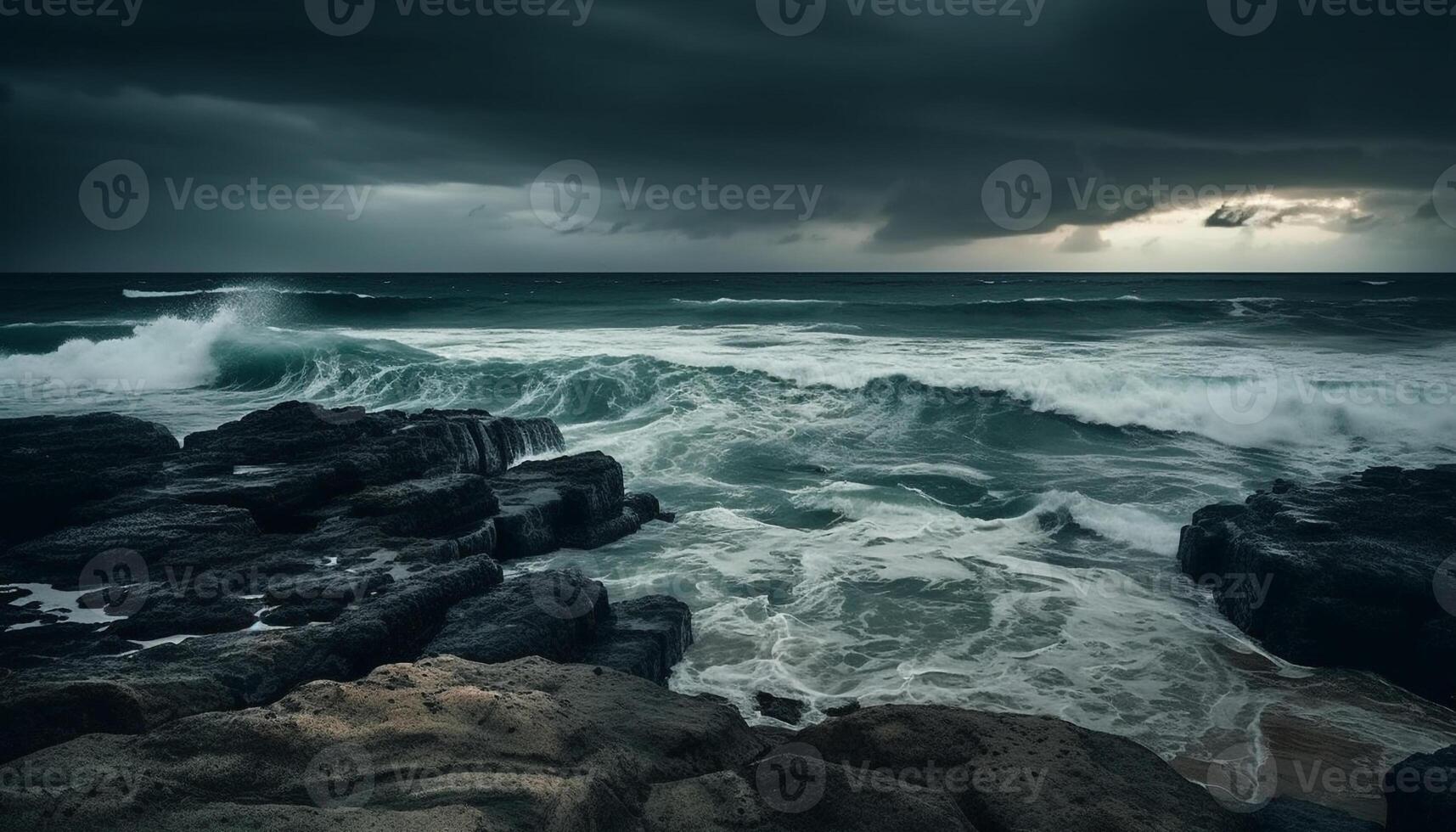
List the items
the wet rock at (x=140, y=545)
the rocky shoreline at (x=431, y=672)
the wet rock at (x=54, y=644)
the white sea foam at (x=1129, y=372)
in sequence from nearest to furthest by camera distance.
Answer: the rocky shoreline at (x=431, y=672)
the wet rock at (x=54, y=644)
the wet rock at (x=140, y=545)
the white sea foam at (x=1129, y=372)

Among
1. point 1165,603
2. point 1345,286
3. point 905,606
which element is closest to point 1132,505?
point 1165,603

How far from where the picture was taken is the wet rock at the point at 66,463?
8.32 m

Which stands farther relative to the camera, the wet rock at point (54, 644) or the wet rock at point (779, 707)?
the wet rock at point (779, 707)

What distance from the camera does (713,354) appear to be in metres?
26.1

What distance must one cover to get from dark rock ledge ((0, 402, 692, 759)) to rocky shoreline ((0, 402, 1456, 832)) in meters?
0.03

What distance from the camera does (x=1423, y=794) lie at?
164 inches

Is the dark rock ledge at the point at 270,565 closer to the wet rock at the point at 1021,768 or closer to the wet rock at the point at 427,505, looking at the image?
the wet rock at the point at 427,505
